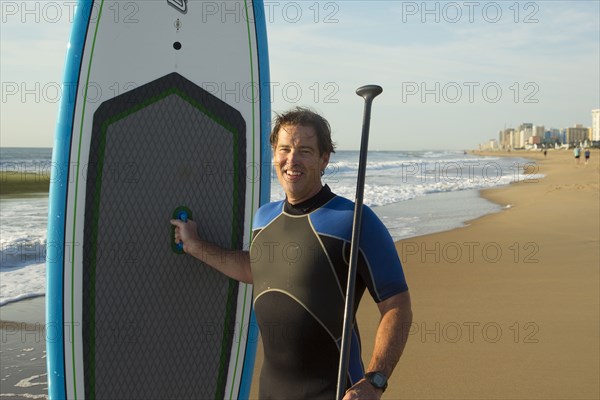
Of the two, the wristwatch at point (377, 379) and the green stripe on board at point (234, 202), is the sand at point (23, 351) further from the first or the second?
the wristwatch at point (377, 379)

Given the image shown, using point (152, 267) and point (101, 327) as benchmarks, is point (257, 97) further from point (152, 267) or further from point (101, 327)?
point (101, 327)

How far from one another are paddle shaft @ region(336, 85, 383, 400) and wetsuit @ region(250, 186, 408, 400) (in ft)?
0.17

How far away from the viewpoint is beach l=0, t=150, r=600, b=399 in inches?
140

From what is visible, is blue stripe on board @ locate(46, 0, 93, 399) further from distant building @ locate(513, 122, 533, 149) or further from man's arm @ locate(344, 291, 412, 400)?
distant building @ locate(513, 122, 533, 149)

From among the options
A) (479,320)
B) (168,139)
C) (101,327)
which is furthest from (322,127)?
(479,320)

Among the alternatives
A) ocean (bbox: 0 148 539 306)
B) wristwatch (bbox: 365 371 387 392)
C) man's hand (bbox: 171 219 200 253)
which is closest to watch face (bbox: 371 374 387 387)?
wristwatch (bbox: 365 371 387 392)

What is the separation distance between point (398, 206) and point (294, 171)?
10.7 m

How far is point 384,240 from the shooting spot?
174cm

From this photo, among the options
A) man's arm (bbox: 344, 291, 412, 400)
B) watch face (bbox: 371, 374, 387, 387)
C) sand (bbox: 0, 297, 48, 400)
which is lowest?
sand (bbox: 0, 297, 48, 400)

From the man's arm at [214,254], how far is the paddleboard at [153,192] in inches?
2.5

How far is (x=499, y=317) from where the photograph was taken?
4738mm

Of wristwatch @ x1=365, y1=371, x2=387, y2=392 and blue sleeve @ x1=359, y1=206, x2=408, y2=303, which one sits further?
blue sleeve @ x1=359, y1=206, x2=408, y2=303

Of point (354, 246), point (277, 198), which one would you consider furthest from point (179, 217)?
point (277, 198)

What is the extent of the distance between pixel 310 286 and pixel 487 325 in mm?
3080
